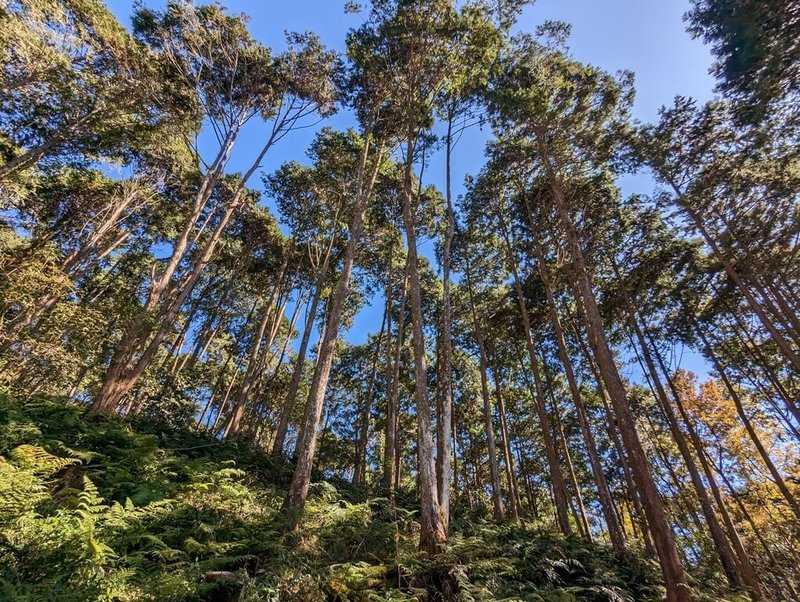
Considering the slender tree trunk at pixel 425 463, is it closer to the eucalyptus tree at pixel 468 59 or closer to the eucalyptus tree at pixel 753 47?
the eucalyptus tree at pixel 468 59

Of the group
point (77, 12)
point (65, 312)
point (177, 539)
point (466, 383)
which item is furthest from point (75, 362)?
point (466, 383)

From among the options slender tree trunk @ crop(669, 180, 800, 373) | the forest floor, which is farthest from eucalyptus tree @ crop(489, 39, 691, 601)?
the forest floor

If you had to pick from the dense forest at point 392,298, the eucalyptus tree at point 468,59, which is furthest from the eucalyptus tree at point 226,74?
the eucalyptus tree at point 468,59

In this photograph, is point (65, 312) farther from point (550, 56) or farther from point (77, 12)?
point (550, 56)

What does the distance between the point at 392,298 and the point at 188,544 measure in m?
14.4

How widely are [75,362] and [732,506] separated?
29.8m

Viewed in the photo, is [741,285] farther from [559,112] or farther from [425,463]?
[425,463]

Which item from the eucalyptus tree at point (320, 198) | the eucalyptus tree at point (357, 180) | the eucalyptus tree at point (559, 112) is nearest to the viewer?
the eucalyptus tree at point (357, 180)

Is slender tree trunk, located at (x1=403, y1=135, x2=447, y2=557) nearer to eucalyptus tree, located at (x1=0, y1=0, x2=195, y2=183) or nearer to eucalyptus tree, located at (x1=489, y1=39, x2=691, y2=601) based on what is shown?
eucalyptus tree, located at (x1=489, y1=39, x2=691, y2=601)

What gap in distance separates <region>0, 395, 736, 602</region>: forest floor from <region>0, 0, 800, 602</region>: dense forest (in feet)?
0.15

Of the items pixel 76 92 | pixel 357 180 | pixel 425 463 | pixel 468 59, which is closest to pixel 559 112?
pixel 468 59

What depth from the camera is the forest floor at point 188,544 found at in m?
3.21

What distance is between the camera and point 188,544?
13.3 feet

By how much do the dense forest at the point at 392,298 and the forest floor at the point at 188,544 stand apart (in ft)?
0.15
